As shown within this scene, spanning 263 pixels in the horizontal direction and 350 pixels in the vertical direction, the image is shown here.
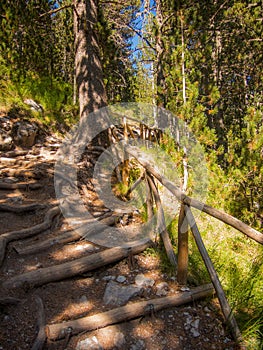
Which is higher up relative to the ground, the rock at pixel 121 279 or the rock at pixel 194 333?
the rock at pixel 121 279

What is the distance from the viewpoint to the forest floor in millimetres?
2232

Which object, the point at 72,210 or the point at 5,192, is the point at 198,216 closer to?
the point at 72,210

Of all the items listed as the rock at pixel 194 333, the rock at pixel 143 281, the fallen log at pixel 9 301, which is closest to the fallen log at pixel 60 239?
the fallen log at pixel 9 301

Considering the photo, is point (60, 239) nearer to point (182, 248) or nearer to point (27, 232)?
point (27, 232)

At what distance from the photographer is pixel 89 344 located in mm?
2168

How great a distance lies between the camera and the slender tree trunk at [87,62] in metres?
5.93

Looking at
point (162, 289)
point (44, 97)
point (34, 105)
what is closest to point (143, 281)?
point (162, 289)

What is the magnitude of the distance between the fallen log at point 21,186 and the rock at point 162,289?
10.8 ft

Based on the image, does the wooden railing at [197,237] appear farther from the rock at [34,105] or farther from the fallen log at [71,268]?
the rock at [34,105]

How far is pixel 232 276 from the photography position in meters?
3.26

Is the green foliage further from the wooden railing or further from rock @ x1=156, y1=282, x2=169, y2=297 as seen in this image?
rock @ x1=156, y1=282, x2=169, y2=297

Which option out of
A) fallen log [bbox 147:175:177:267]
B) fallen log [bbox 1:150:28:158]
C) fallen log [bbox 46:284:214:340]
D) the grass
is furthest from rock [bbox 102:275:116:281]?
fallen log [bbox 1:150:28:158]

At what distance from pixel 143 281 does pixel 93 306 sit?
670 mm

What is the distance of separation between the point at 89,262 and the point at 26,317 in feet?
2.96
